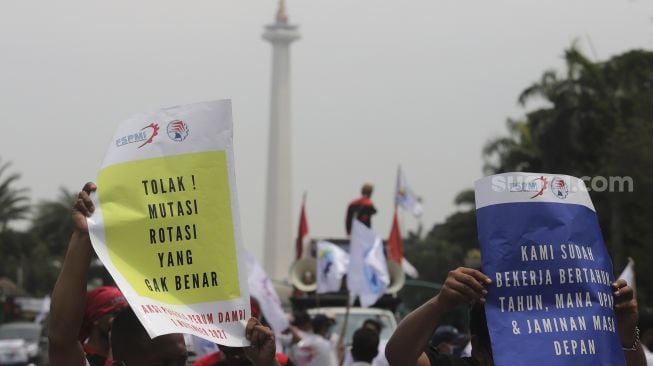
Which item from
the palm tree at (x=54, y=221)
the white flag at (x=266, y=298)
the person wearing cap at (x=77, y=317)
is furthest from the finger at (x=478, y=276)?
the palm tree at (x=54, y=221)

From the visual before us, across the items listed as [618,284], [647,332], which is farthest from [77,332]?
[647,332]

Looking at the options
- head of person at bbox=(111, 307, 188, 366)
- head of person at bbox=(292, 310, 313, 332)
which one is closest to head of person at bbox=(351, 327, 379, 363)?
head of person at bbox=(292, 310, 313, 332)

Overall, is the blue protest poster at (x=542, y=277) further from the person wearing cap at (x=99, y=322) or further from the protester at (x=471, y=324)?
the person wearing cap at (x=99, y=322)

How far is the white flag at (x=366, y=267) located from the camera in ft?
54.4

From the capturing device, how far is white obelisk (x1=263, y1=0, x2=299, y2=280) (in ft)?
285

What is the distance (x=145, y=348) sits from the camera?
4465mm

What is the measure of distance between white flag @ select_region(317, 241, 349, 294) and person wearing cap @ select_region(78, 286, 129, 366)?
40.2 feet

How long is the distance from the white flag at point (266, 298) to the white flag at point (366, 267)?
10.3 ft

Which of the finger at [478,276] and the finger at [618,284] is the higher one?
the finger at [478,276]

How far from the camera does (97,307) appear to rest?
5.92 meters

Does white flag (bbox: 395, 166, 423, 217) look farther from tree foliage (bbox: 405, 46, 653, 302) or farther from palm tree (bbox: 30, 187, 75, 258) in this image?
palm tree (bbox: 30, 187, 75, 258)

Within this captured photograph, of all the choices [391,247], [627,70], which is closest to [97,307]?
[391,247]

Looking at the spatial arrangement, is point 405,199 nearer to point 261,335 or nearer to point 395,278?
point 395,278

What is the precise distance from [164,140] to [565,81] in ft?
142
